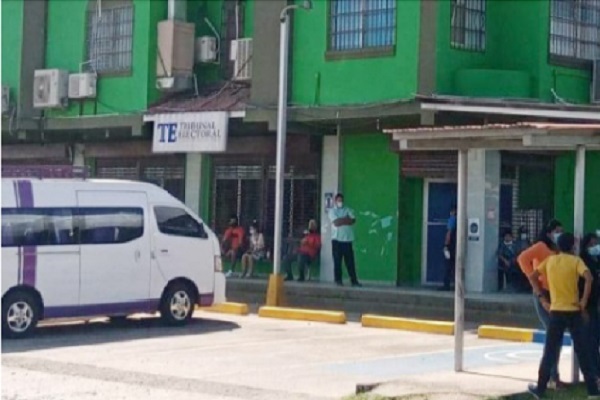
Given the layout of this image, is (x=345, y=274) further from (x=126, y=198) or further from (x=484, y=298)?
(x=126, y=198)

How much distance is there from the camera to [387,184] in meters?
24.3

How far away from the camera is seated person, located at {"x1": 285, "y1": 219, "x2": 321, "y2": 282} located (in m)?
24.7

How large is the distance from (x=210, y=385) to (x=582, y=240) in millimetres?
4329

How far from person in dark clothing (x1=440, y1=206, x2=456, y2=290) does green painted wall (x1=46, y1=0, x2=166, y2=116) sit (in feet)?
27.0

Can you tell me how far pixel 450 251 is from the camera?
22.2 meters

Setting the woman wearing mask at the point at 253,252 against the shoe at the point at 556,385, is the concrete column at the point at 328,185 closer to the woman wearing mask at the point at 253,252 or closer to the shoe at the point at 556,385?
the woman wearing mask at the point at 253,252

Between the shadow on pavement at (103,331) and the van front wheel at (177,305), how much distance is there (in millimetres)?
150

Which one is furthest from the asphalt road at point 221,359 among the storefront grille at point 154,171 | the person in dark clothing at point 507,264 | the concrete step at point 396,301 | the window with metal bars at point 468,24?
the storefront grille at point 154,171

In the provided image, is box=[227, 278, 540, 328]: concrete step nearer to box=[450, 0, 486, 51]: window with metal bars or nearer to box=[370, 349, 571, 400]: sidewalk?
box=[450, 0, 486, 51]: window with metal bars

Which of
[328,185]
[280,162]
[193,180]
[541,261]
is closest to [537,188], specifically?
[328,185]

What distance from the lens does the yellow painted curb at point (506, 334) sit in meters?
17.4

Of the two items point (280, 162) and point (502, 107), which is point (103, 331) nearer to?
point (280, 162)

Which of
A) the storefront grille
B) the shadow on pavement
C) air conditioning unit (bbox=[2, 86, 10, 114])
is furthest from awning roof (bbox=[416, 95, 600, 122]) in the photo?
air conditioning unit (bbox=[2, 86, 10, 114])

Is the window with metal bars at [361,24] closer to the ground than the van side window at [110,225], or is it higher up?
higher up
